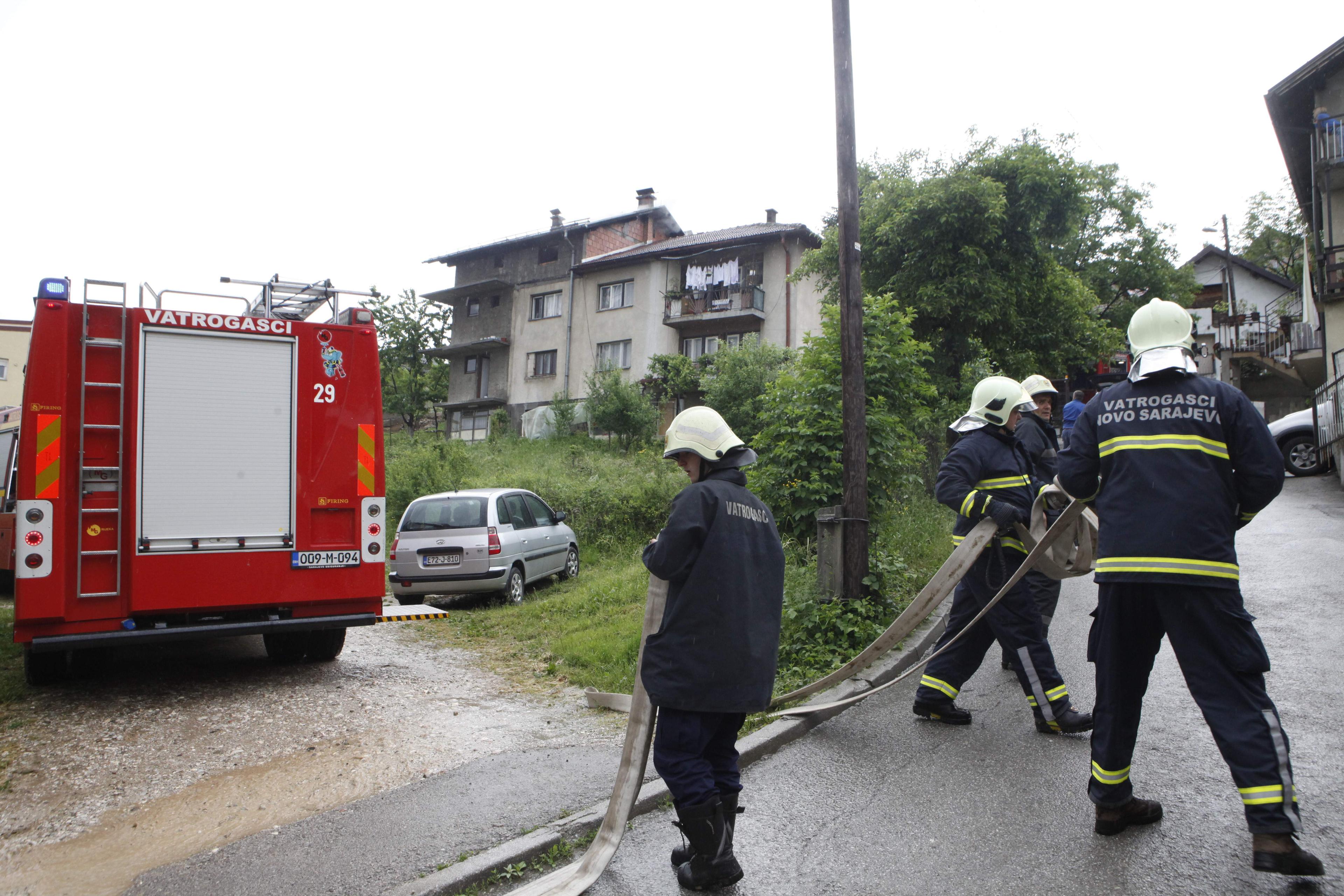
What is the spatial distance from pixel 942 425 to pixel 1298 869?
46.0ft

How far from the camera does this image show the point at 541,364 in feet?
126

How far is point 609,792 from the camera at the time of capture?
4.41m

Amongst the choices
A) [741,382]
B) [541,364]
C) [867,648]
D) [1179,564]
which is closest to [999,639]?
[867,648]

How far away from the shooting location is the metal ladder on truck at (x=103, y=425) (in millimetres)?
6281

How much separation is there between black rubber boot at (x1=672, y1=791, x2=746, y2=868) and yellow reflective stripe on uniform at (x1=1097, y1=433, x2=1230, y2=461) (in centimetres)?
204

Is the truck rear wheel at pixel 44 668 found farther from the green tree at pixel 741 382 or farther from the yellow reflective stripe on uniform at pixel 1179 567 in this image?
the green tree at pixel 741 382

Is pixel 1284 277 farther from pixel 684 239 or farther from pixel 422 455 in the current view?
pixel 422 455

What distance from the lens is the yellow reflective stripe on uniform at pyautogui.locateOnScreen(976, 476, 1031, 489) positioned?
16.9 ft

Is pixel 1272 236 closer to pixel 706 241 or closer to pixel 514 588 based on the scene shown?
pixel 706 241

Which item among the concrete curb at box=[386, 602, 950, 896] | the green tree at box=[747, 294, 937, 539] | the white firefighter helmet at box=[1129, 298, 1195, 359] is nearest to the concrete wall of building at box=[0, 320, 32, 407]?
the green tree at box=[747, 294, 937, 539]

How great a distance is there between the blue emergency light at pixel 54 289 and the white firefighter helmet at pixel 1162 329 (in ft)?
22.4

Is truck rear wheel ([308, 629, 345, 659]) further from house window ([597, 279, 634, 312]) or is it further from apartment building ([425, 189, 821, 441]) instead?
house window ([597, 279, 634, 312])

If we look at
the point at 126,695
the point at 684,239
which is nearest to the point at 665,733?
the point at 126,695

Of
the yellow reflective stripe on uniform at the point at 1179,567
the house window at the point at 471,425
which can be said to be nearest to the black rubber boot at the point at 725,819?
the yellow reflective stripe on uniform at the point at 1179,567
